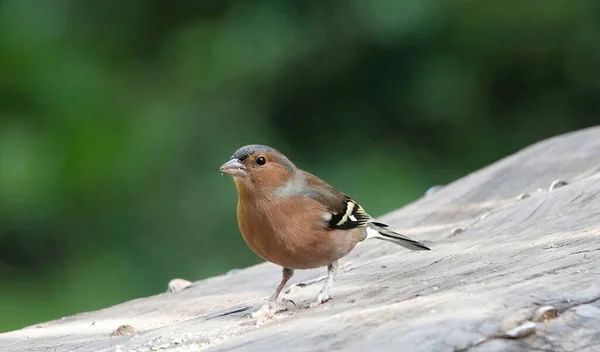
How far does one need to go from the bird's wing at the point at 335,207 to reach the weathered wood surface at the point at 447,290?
0.15m

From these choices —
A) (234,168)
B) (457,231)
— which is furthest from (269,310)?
(457,231)

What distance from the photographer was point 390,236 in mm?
2732

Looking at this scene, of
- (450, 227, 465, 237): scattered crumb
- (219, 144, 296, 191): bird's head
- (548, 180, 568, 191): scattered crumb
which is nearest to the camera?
(219, 144, 296, 191): bird's head

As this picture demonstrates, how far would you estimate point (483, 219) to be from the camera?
2916 millimetres

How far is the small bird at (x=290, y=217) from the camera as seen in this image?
2.34m

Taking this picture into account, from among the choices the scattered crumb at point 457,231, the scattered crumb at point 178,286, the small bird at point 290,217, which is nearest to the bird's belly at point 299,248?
the small bird at point 290,217

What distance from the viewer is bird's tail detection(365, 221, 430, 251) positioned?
105 inches

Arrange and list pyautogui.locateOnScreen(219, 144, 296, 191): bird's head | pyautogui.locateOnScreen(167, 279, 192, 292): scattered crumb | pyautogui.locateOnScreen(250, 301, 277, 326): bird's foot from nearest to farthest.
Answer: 1. pyautogui.locateOnScreen(250, 301, 277, 326): bird's foot
2. pyautogui.locateOnScreen(219, 144, 296, 191): bird's head
3. pyautogui.locateOnScreen(167, 279, 192, 292): scattered crumb

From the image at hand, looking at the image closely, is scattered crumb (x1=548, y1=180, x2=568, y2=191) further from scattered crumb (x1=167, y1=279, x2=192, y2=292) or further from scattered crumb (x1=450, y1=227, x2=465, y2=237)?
scattered crumb (x1=167, y1=279, x2=192, y2=292)

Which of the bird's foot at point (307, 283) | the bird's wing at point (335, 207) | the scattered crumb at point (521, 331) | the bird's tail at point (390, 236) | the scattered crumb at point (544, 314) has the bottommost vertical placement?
the scattered crumb at point (521, 331)

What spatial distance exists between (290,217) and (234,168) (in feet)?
0.79

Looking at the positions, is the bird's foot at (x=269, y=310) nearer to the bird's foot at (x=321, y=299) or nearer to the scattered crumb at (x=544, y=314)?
the bird's foot at (x=321, y=299)

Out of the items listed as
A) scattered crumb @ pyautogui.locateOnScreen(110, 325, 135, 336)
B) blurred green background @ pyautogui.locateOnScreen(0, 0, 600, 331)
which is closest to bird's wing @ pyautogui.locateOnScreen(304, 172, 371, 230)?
scattered crumb @ pyautogui.locateOnScreen(110, 325, 135, 336)

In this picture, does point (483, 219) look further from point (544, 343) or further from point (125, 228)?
point (125, 228)
